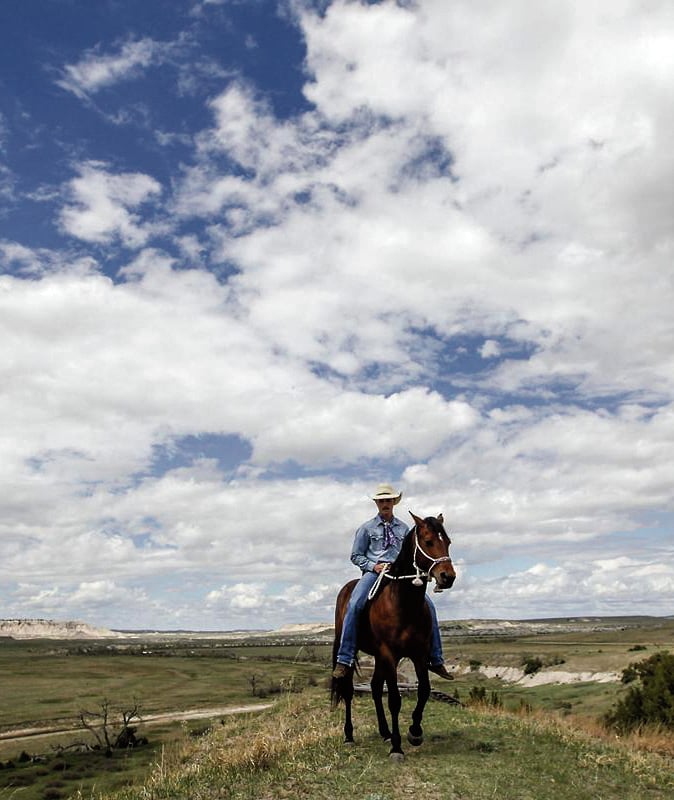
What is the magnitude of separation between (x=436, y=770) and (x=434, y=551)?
2793 mm

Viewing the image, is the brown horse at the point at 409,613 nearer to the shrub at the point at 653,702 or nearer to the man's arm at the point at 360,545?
the man's arm at the point at 360,545

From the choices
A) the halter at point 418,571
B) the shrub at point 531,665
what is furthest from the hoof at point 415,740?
the shrub at point 531,665

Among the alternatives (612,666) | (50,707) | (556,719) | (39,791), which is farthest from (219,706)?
(556,719)

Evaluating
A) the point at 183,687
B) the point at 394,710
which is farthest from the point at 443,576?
the point at 183,687

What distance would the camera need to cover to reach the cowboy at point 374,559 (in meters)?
10.6

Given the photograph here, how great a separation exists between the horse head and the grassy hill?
7.81 ft

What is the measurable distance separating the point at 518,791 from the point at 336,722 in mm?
6808

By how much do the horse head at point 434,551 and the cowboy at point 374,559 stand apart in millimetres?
1151

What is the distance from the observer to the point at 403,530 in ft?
36.8

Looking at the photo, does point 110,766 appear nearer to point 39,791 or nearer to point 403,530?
point 39,791

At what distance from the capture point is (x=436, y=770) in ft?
29.3

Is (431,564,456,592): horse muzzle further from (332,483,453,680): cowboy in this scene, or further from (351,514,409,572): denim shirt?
(351,514,409,572): denim shirt

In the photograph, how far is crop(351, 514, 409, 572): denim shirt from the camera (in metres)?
11.0

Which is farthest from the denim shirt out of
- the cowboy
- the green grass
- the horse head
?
the green grass
